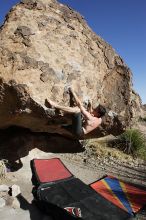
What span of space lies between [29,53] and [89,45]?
138 cm

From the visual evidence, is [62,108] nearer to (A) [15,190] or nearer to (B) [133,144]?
(A) [15,190]

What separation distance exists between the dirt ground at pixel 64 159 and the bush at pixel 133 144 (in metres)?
0.63

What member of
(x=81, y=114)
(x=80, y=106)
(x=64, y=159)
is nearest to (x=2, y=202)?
(x=81, y=114)

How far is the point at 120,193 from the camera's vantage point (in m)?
8.66

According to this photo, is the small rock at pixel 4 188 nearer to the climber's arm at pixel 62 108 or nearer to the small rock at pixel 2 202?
the small rock at pixel 2 202

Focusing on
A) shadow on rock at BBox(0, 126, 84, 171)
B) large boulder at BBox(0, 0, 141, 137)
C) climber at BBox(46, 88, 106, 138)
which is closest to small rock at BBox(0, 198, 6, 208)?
shadow on rock at BBox(0, 126, 84, 171)

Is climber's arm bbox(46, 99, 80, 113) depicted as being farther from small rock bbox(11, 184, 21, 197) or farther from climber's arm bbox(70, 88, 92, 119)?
small rock bbox(11, 184, 21, 197)

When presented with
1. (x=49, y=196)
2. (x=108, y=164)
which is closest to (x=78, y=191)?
(x=49, y=196)

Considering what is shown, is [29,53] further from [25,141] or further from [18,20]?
[25,141]

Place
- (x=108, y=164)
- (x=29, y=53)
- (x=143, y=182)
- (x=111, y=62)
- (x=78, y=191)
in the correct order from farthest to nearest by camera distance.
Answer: (x=108, y=164) → (x=143, y=182) → (x=78, y=191) → (x=111, y=62) → (x=29, y=53)

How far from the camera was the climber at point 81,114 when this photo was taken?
18.0ft

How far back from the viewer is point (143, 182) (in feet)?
34.6

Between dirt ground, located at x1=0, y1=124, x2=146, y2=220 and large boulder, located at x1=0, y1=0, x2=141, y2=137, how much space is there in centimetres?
151

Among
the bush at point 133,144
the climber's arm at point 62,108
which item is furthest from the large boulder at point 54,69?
the bush at point 133,144
